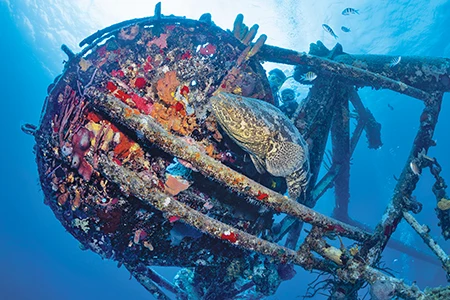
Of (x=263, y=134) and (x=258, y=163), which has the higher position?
(x=263, y=134)

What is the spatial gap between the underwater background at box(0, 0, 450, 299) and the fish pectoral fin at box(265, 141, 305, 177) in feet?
51.5

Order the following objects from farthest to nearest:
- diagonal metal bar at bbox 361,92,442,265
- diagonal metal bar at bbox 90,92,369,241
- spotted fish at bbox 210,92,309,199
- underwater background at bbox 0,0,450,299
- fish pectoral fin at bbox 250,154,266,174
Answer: underwater background at bbox 0,0,450,299, fish pectoral fin at bbox 250,154,266,174, spotted fish at bbox 210,92,309,199, diagonal metal bar at bbox 361,92,442,265, diagonal metal bar at bbox 90,92,369,241

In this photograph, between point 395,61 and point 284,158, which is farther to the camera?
point 395,61

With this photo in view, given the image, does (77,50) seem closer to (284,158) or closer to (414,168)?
(284,158)

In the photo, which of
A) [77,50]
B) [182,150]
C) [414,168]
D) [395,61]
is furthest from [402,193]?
[77,50]

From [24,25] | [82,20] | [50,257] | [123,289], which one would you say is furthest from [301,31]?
[50,257]

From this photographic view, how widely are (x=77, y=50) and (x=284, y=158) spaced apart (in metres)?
44.6

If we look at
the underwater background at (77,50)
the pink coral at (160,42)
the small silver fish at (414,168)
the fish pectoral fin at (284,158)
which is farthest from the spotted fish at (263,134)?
the underwater background at (77,50)

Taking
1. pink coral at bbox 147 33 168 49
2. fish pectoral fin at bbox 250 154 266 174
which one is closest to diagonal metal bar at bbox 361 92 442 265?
fish pectoral fin at bbox 250 154 266 174

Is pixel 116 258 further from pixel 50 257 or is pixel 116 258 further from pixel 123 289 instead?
pixel 50 257

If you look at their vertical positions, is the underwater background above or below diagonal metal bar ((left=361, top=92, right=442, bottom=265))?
above

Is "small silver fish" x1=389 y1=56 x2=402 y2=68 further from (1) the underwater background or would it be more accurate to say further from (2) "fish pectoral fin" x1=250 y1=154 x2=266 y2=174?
(1) the underwater background

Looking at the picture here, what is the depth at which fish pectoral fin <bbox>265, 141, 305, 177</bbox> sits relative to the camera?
10.9 ft

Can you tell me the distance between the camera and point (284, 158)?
3330 millimetres
